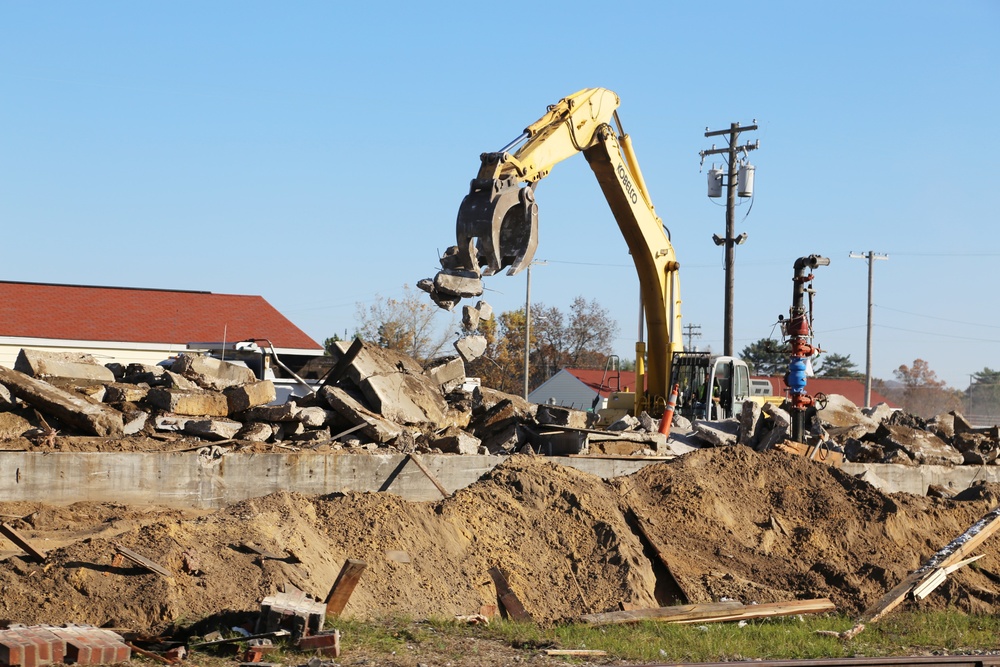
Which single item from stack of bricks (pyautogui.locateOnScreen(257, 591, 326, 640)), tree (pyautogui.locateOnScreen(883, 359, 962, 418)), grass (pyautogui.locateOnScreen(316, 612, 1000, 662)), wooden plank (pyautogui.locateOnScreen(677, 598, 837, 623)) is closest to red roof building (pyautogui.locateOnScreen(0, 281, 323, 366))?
wooden plank (pyautogui.locateOnScreen(677, 598, 837, 623))

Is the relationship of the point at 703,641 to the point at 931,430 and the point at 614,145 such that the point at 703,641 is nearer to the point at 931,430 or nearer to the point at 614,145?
the point at 614,145

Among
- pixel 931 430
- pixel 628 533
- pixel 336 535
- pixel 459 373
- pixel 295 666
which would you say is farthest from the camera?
pixel 931 430

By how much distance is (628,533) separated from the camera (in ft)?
39.8

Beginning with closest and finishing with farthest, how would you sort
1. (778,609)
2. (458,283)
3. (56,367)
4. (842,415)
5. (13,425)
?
(778,609) → (458,283) → (13,425) → (56,367) → (842,415)

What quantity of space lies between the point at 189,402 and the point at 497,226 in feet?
17.2

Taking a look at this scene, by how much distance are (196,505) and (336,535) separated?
8.50 feet

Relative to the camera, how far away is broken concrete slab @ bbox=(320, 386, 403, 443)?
561 inches

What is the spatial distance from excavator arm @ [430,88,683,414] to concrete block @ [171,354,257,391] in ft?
18.7

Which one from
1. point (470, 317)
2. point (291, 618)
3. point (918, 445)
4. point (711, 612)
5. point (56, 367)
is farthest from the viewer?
point (918, 445)

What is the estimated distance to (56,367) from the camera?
14.9m

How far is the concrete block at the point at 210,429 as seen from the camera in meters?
13.5

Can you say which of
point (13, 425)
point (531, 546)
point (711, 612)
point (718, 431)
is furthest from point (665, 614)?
point (13, 425)

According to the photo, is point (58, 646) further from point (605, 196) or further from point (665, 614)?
point (605, 196)

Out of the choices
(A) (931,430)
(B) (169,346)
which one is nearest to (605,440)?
(A) (931,430)
